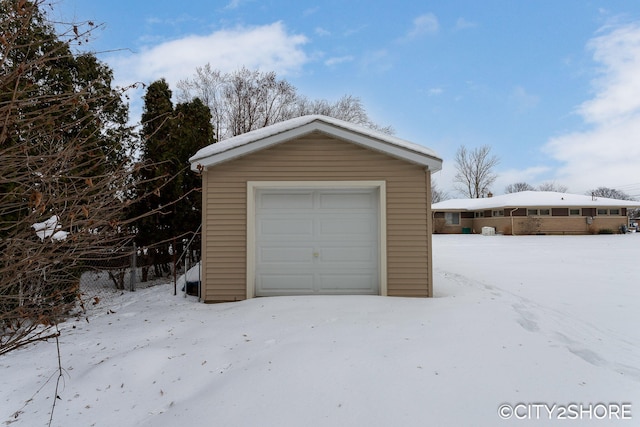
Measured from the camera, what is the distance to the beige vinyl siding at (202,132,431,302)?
258 inches

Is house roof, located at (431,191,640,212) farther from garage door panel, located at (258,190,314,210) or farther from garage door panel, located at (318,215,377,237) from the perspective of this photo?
garage door panel, located at (258,190,314,210)

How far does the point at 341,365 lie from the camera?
140 inches

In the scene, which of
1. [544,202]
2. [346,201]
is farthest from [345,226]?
[544,202]

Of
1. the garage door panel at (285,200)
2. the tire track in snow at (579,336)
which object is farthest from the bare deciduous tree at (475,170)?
the garage door panel at (285,200)

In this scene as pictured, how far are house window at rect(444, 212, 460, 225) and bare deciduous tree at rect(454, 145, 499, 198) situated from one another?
643 inches

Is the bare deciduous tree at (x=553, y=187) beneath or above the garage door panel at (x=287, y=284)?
above

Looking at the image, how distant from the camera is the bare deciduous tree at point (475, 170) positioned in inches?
1735

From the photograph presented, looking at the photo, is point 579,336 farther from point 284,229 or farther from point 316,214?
point 284,229

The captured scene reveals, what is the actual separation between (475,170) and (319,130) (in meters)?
43.6

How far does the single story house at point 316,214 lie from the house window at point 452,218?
25.1m

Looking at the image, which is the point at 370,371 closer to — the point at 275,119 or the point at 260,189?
the point at 260,189

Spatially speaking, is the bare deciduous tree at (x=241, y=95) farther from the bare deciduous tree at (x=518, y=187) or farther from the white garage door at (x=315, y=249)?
the bare deciduous tree at (x=518, y=187)

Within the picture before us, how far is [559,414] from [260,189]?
5.44m

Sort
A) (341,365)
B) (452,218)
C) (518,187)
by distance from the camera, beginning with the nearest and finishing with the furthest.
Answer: (341,365) → (452,218) → (518,187)
